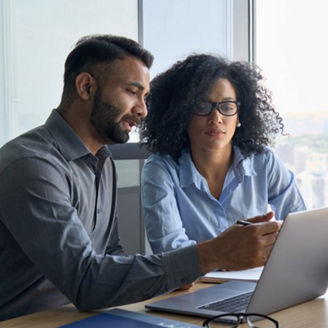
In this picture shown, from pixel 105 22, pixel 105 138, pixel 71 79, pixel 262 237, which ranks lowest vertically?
pixel 262 237

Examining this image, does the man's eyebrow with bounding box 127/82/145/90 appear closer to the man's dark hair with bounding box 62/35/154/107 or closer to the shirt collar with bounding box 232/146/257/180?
the man's dark hair with bounding box 62/35/154/107

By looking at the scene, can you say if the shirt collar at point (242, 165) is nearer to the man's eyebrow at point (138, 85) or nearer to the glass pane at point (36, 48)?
the man's eyebrow at point (138, 85)

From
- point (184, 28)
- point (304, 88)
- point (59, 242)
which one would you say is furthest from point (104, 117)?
point (304, 88)

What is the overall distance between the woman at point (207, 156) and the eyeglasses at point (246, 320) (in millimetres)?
776

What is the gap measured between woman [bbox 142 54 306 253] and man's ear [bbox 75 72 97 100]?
53 cm

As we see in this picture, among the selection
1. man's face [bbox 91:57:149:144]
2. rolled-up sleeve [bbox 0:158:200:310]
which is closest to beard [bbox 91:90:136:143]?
man's face [bbox 91:57:149:144]

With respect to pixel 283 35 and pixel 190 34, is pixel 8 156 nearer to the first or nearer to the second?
pixel 190 34

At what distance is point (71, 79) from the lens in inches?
72.1

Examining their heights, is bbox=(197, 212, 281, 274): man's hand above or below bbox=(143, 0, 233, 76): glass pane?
below

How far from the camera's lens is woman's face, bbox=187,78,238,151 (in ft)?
7.57

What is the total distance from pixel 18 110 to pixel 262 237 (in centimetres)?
133

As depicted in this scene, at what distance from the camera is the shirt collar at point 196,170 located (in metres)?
2.29

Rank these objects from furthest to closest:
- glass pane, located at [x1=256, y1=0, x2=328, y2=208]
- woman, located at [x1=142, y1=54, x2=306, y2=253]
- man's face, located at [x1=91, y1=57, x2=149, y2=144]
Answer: glass pane, located at [x1=256, y1=0, x2=328, y2=208] < woman, located at [x1=142, y1=54, x2=306, y2=253] < man's face, located at [x1=91, y1=57, x2=149, y2=144]

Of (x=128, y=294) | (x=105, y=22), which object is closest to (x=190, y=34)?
(x=105, y=22)
